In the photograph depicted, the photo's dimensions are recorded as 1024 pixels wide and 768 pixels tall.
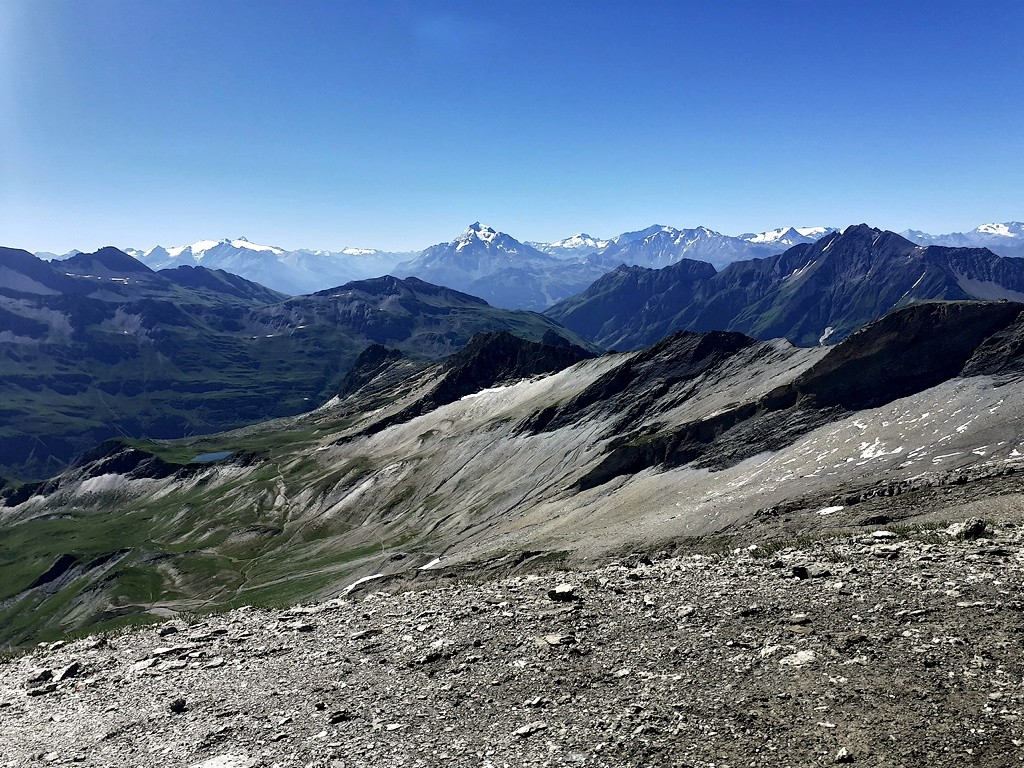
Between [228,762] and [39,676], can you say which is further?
[39,676]

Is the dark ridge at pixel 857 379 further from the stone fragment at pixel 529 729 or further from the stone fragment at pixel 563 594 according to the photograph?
the stone fragment at pixel 529 729

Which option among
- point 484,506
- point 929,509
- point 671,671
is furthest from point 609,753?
point 484,506

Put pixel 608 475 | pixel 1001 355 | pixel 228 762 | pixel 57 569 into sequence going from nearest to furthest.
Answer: pixel 228 762 < pixel 1001 355 < pixel 608 475 < pixel 57 569

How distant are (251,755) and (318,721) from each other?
1.84 meters

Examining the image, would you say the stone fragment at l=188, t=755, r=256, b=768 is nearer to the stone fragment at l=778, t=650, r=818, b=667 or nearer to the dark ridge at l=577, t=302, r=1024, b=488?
the stone fragment at l=778, t=650, r=818, b=667

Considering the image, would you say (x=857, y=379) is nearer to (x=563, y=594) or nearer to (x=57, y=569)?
(x=563, y=594)

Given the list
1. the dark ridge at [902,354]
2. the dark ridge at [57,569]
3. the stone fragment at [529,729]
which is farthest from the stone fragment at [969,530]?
the dark ridge at [57,569]

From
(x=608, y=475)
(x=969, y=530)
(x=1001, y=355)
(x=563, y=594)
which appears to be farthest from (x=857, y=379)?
(x=563, y=594)

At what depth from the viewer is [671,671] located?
55.1 ft

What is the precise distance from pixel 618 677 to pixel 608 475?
7779cm

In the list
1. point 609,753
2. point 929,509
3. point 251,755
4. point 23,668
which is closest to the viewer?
point 609,753

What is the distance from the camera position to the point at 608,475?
93812 mm

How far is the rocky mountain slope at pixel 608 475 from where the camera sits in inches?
2172

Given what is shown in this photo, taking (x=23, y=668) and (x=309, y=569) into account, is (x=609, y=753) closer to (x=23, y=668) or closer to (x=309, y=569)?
(x=23, y=668)
